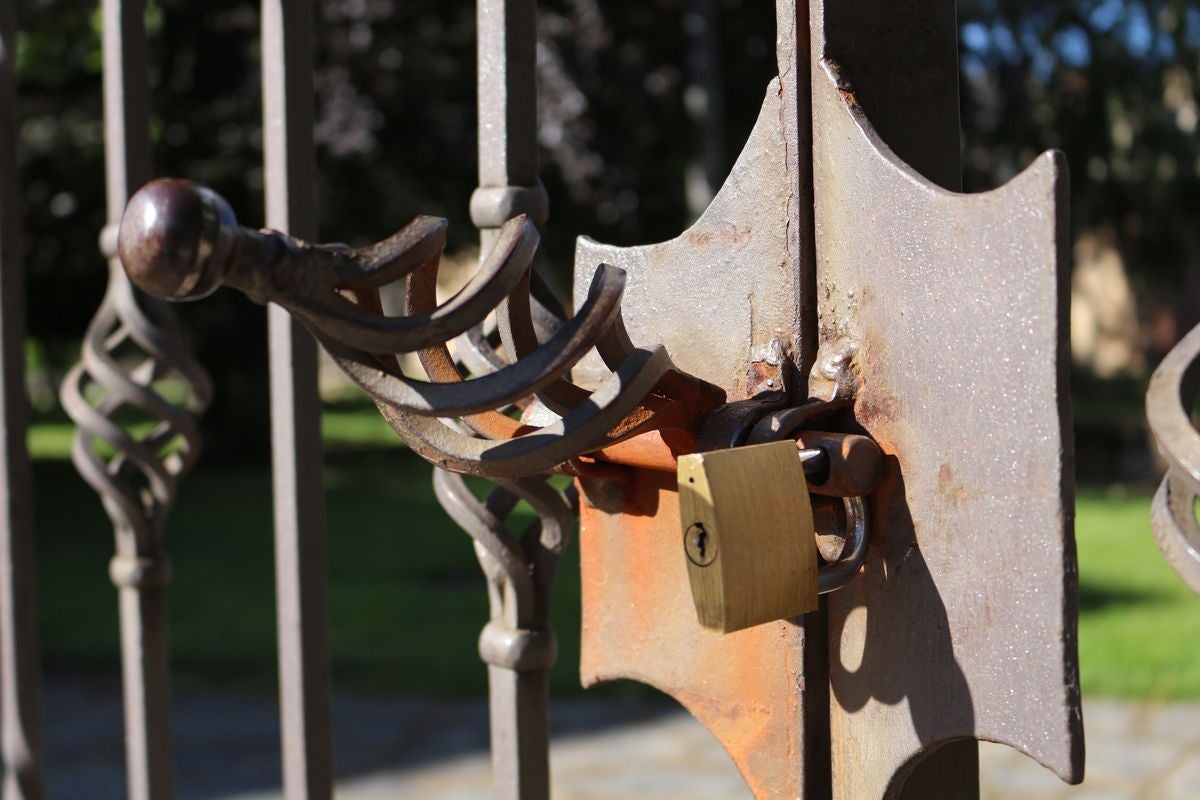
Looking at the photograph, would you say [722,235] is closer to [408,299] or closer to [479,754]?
[408,299]

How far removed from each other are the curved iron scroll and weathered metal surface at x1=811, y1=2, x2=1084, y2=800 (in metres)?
0.11

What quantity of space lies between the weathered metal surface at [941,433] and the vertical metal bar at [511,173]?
207 mm

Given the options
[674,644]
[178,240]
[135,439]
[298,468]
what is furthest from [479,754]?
[178,240]

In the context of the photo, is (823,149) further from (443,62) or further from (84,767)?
(443,62)

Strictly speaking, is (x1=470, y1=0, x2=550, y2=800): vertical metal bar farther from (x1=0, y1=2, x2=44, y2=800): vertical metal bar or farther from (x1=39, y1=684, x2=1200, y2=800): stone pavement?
(x1=39, y1=684, x2=1200, y2=800): stone pavement

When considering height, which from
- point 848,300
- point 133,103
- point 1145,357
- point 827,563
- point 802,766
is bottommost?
point 1145,357

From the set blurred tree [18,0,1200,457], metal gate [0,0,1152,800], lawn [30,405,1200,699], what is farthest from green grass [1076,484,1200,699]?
blurred tree [18,0,1200,457]

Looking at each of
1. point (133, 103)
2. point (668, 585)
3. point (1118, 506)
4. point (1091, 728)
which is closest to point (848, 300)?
point (668, 585)

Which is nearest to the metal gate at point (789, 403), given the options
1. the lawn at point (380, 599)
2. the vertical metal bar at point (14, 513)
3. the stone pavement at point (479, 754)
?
the vertical metal bar at point (14, 513)

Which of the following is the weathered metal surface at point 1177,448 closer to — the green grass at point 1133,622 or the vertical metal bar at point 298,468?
the vertical metal bar at point 298,468

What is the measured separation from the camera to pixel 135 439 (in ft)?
3.34

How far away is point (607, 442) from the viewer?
0.58 metres

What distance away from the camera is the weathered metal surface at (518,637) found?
0.78 m

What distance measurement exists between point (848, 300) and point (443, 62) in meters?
9.45
